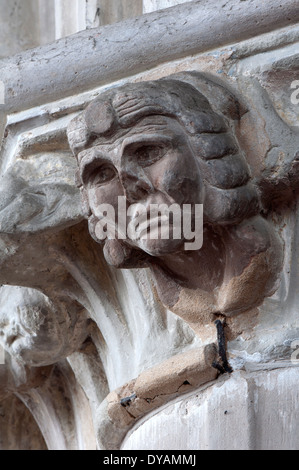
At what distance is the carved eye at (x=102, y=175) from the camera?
6.45ft

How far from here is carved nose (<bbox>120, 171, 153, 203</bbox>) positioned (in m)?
1.91

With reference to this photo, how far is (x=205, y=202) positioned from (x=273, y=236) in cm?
→ 16

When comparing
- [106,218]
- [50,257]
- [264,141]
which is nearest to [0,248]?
[50,257]

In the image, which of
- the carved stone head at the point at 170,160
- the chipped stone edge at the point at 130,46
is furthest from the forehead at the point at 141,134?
the chipped stone edge at the point at 130,46

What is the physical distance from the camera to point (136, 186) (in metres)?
1.92

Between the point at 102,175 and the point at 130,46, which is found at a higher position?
the point at 130,46
